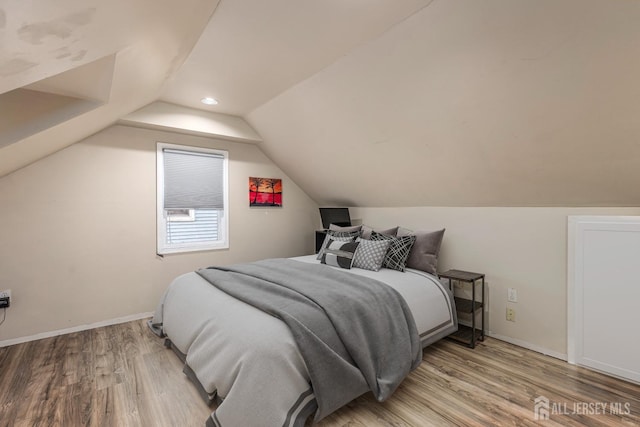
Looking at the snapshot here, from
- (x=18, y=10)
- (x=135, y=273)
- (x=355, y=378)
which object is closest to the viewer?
(x=18, y=10)

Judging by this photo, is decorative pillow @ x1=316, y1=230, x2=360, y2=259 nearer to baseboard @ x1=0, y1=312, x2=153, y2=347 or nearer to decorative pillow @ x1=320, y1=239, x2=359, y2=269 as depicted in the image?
decorative pillow @ x1=320, y1=239, x2=359, y2=269

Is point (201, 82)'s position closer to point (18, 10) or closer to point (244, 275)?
point (244, 275)

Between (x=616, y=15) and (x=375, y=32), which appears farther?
(x=375, y=32)

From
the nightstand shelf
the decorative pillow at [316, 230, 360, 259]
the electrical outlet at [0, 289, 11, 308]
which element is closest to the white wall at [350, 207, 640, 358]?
the nightstand shelf

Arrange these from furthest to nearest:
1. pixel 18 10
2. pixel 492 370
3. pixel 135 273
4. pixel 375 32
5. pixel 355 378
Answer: pixel 135 273 < pixel 492 370 < pixel 375 32 < pixel 355 378 < pixel 18 10

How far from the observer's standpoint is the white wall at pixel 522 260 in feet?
7.99

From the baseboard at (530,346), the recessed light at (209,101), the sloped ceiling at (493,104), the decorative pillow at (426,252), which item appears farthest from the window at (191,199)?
the baseboard at (530,346)

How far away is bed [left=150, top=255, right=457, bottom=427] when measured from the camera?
1492mm

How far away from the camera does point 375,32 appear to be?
1978mm

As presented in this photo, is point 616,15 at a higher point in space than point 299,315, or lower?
higher

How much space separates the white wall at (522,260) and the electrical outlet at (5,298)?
13.6 feet

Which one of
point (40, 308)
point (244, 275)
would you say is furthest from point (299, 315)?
point (40, 308)

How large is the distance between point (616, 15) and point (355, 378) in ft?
7.22

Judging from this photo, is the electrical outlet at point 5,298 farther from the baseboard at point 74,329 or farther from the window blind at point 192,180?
the window blind at point 192,180
